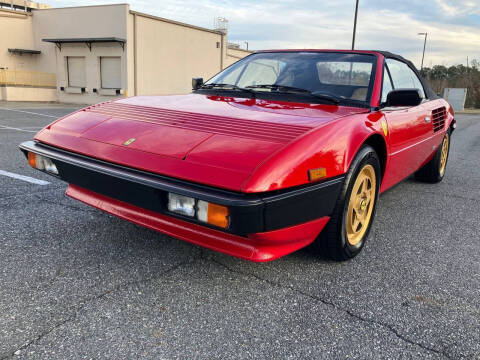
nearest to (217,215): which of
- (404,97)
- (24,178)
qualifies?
(404,97)

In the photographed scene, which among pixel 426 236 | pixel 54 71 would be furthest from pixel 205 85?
pixel 54 71

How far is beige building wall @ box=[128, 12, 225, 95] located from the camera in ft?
65.2

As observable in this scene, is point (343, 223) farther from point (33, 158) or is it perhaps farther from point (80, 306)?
point (33, 158)

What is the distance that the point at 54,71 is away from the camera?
21.2m

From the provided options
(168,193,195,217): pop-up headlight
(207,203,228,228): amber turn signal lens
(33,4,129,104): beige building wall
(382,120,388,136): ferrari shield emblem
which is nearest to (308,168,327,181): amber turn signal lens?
(207,203,228,228): amber turn signal lens

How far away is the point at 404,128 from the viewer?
2945 millimetres

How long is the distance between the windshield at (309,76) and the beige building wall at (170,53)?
17.6m

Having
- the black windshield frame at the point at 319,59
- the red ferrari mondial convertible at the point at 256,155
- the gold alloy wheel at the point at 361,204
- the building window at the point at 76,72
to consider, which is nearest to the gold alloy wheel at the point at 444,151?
the red ferrari mondial convertible at the point at 256,155

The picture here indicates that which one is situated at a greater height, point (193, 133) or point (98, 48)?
point (98, 48)

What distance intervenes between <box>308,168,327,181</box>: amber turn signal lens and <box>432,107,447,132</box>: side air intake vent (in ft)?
7.81

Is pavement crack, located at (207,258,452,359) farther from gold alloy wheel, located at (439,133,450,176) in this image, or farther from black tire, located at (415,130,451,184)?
gold alloy wheel, located at (439,133,450,176)

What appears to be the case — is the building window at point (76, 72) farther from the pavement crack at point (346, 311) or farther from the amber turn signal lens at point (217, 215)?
the amber turn signal lens at point (217, 215)

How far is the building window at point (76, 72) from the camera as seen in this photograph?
20.4 m

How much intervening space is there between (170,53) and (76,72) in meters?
4.93
